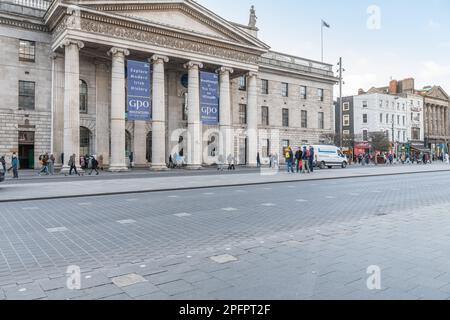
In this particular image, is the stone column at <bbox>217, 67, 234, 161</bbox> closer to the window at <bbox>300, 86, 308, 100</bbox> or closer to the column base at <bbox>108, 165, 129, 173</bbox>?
the column base at <bbox>108, 165, 129, 173</bbox>

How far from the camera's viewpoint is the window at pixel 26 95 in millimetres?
30734

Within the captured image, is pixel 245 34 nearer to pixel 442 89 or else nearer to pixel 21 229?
pixel 21 229

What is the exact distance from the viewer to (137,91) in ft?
96.0

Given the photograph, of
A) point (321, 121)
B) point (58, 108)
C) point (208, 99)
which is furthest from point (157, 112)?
point (321, 121)

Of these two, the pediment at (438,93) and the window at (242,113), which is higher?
the pediment at (438,93)

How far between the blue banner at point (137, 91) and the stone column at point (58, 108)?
7136mm

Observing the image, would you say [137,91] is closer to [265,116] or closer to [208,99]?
[208,99]

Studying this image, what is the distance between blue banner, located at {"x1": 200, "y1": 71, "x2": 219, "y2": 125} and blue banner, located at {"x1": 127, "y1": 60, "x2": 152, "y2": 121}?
5.51m

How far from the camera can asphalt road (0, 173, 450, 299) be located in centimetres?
545

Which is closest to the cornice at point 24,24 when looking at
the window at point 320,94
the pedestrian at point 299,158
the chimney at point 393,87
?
the pedestrian at point 299,158

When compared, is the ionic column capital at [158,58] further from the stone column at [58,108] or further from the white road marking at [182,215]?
the white road marking at [182,215]

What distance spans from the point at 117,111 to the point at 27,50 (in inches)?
389

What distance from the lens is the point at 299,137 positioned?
50.0 meters

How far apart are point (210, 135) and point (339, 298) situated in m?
38.1
